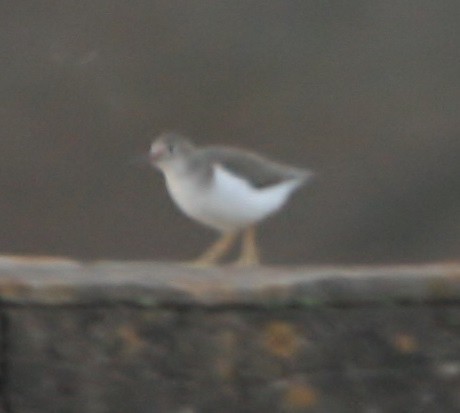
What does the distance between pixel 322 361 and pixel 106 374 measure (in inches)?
13.7

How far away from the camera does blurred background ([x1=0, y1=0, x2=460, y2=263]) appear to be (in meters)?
14.2

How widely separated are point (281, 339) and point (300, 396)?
0.10 metres

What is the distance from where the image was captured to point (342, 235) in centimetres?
1434

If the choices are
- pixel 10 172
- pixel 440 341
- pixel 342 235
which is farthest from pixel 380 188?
pixel 440 341

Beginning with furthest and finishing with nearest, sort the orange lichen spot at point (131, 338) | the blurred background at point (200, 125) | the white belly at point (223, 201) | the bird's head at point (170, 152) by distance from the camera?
the blurred background at point (200, 125), the bird's head at point (170, 152), the white belly at point (223, 201), the orange lichen spot at point (131, 338)

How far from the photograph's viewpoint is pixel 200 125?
14.1m

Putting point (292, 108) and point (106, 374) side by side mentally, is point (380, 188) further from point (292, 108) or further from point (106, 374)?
point (106, 374)

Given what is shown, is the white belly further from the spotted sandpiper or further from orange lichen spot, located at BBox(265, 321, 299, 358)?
orange lichen spot, located at BBox(265, 321, 299, 358)

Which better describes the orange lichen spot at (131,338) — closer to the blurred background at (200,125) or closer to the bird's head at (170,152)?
the bird's head at (170,152)

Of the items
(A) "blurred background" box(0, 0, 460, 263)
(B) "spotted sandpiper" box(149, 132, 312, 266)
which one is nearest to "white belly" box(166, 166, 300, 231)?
(B) "spotted sandpiper" box(149, 132, 312, 266)

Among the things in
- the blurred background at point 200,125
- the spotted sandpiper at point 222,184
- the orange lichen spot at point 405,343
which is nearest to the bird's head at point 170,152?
the spotted sandpiper at point 222,184

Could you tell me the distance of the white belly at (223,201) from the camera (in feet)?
17.7

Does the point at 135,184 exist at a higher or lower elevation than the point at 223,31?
lower

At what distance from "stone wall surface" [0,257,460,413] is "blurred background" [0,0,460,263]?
1083cm
